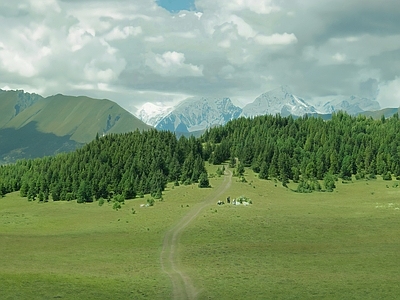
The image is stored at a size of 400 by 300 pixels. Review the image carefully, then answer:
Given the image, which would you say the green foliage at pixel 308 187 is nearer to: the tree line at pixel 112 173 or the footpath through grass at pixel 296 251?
the tree line at pixel 112 173

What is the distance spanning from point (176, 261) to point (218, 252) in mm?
7593

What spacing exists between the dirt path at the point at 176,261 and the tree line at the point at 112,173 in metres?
46.4

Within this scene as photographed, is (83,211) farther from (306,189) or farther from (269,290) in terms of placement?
(269,290)

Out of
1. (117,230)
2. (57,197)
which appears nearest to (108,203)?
(57,197)

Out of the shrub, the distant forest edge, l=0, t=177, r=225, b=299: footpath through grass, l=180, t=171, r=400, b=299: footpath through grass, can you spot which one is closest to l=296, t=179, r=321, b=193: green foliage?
the distant forest edge

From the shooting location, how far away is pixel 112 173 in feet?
538

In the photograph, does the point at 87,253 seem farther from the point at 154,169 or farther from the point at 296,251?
the point at 154,169

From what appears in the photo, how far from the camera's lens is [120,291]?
41.0m

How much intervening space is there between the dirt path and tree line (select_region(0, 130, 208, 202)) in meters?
46.4

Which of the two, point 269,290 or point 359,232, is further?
point 359,232

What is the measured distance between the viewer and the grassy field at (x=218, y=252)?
41.8m

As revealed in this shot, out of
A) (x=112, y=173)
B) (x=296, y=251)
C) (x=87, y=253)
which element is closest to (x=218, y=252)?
(x=296, y=251)

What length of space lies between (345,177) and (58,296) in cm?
15344

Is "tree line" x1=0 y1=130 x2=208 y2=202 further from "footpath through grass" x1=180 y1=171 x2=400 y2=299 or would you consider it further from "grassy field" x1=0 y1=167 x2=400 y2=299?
"footpath through grass" x1=180 y1=171 x2=400 y2=299
